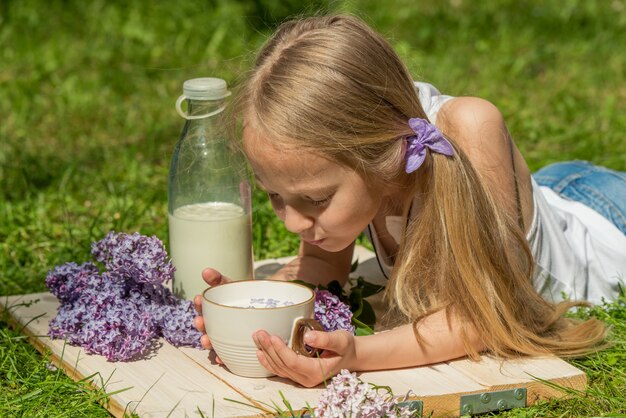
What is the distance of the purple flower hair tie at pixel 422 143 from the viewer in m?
2.27

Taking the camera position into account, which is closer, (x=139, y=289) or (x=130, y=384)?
(x=130, y=384)

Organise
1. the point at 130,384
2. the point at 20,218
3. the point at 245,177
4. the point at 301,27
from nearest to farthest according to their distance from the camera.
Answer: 1. the point at 130,384
2. the point at 301,27
3. the point at 245,177
4. the point at 20,218

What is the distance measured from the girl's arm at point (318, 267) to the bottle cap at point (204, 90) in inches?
22.0

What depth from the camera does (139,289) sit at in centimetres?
243

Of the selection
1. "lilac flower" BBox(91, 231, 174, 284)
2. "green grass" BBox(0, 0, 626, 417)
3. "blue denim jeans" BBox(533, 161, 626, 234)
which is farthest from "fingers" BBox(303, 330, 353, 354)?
"blue denim jeans" BBox(533, 161, 626, 234)

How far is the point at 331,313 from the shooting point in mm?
2262

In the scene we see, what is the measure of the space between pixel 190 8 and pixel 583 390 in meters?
4.13

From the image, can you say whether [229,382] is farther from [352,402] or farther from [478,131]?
[478,131]

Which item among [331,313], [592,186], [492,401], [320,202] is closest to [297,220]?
[320,202]

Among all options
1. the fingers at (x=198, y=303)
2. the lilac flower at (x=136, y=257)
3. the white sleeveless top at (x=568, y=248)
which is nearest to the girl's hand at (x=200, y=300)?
the fingers at (x=198, y=303)

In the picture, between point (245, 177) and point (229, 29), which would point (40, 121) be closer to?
point (229, 29)

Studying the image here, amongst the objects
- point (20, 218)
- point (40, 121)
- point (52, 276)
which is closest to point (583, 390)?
point (52, 276)

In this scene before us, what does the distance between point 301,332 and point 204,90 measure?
2.24 feet

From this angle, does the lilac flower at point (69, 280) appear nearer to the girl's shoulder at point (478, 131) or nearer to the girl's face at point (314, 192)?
the girl's face at point (314, 192)
